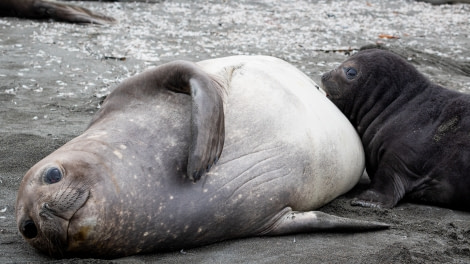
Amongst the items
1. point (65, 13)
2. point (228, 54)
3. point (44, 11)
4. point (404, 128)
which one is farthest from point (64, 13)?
point (404, 128)

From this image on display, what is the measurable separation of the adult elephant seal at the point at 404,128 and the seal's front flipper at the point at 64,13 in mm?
5475

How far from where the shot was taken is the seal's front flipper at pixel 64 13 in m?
9.27

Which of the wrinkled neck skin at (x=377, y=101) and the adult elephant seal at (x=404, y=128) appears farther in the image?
the wrinkled neck skin at (x=377, y=101)

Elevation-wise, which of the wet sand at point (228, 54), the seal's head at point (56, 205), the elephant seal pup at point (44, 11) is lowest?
the elephant seal pup at point (44, 11)

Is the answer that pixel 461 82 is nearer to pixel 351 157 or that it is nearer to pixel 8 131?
pixel 351 157

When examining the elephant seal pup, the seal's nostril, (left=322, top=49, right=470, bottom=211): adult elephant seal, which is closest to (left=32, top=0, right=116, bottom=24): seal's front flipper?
the elephant seal pup

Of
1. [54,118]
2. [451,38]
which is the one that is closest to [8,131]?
[54,118]

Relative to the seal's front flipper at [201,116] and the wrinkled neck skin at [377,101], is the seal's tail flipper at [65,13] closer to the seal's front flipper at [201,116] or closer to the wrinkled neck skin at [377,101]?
the wrinkled neck skin at [377,101]

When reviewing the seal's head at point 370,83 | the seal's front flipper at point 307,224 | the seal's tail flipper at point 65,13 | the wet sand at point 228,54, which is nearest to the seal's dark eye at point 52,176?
the wet sand at point 228,54

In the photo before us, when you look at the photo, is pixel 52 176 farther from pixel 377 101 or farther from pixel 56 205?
pixel 377 101

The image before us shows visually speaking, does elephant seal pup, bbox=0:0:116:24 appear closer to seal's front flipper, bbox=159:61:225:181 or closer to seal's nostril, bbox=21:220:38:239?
seal's front flipper, bbox=159:61:225:181

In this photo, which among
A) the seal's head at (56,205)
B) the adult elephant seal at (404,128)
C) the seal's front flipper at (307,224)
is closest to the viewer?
the seal's head at (56,205)

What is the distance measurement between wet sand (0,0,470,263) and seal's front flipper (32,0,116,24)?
20 cm

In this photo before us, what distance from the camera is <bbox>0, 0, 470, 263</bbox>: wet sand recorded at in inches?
119
